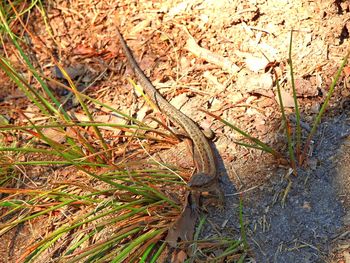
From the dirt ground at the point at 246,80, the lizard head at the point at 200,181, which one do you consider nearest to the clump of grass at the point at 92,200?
the lizard head at the point at 200,181

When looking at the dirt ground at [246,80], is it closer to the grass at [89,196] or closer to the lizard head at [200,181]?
the lizard head at [200,181]

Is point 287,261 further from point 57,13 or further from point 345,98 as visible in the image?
point 57,13

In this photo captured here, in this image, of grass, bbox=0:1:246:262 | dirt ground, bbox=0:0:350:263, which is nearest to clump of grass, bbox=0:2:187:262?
grass, bbox=0:1:246:262

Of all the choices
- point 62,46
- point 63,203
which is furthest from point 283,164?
point 62,46

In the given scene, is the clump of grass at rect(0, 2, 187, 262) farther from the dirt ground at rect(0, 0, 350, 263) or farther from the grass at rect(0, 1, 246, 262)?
the dirt ground at rect(0, 0, 350, 263)

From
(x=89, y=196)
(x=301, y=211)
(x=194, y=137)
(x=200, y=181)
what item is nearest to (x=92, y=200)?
(x=89, y=196)

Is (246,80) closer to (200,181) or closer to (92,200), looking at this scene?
(200,181)

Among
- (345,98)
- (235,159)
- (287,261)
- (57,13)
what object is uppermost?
(57,13)
